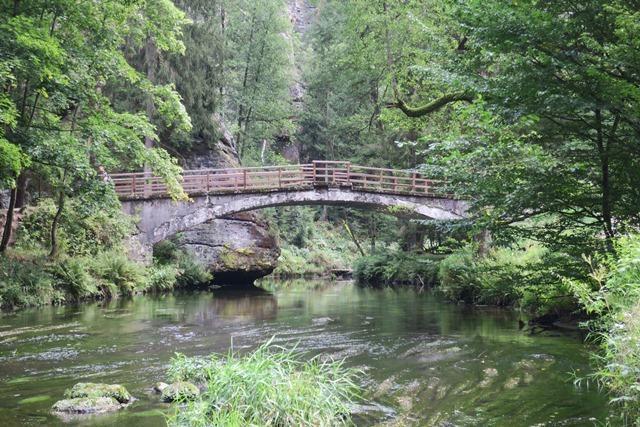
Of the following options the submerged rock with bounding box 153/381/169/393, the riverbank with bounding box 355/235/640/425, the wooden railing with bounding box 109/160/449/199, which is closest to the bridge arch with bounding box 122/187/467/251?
the wooden railing with bounding box 109/160/449/199

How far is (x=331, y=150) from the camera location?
141ft

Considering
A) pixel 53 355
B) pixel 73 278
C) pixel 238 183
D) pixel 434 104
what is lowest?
pixel 53 355

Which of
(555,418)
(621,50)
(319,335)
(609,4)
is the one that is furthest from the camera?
(319,335)

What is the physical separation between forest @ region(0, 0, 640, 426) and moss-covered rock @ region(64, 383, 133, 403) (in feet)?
1.96

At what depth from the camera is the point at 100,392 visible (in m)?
6.04

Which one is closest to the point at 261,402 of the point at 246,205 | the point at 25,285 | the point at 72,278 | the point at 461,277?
the point at 25,285

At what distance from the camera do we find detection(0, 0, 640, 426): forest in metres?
6.68

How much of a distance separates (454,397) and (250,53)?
31.3 meters

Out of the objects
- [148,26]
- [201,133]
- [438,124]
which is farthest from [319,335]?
[201,133]

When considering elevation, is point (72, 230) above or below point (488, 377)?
above

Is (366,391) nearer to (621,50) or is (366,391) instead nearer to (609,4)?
(621,50)

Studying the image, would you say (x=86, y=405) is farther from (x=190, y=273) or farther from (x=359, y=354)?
(x=190, y=273)

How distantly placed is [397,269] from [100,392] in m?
20.7

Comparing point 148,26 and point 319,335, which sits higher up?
point 148,26
